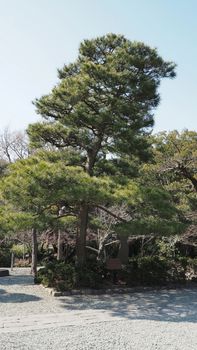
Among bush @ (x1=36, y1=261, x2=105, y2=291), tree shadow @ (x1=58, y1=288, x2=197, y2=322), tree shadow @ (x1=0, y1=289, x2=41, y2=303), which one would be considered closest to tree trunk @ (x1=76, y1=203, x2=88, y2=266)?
bush @ (x1=36, y1=261, x2=105, y2=291)

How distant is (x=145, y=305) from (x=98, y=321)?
2.06 meters

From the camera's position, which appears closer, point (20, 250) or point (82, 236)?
point (82, 236)

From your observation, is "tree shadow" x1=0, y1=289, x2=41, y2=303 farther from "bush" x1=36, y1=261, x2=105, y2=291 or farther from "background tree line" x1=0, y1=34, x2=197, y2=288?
"background tree line" x1=0, y1=34, x2=197, y2=288

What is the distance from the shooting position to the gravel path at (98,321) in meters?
5.86

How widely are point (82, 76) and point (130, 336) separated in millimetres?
6879

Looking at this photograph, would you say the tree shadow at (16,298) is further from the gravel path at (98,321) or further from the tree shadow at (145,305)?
the tree shadow at (145,305)

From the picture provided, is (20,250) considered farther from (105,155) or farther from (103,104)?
(103,104)

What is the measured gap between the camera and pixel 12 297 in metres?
9.57

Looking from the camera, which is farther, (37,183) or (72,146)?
(72,146)

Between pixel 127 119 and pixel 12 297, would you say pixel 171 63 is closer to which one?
pixel 127 119

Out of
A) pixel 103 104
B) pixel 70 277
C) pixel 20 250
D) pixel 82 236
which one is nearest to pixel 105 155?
pixel 103 104

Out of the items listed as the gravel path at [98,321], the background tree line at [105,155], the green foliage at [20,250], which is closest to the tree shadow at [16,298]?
the gravel path at [98,321]

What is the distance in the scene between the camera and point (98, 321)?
7.22 meters

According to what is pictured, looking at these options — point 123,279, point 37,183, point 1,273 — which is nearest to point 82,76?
point 37,183
